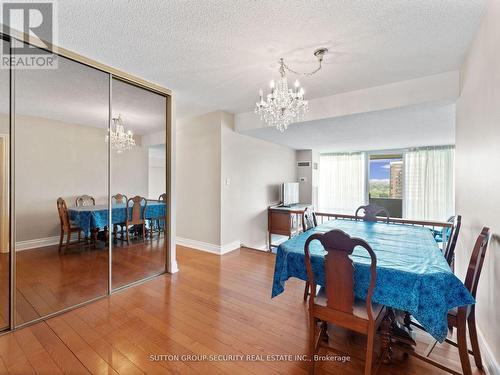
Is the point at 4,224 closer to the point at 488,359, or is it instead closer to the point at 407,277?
the point at 407,277

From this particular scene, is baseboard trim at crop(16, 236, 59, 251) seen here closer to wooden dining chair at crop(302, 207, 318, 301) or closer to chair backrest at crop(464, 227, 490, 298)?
wooden dining chair at crop(302, 207, 318, 301)

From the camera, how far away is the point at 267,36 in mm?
1998

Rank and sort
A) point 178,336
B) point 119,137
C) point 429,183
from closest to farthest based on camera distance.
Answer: point 178,336, point 119,137, point 429,183

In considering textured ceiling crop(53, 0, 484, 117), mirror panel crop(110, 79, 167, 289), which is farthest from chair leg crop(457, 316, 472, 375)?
mirror panel crop(110, 79, 167, 289)

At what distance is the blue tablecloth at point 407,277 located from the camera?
53.3 inches

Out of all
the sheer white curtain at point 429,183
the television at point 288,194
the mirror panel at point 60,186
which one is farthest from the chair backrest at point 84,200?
the sheer white curtain at point 429,183

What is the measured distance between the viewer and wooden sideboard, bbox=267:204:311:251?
5061 mm

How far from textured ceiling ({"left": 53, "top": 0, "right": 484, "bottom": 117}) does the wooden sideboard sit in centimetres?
290

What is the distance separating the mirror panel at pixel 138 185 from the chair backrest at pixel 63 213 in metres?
0.43

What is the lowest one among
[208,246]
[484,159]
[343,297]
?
[208,246]

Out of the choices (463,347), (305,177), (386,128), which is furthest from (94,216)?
(305,177)

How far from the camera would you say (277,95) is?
2.29 m

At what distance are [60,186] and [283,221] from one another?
3.97m

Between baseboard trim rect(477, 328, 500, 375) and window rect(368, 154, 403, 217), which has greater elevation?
window rect(368, 154, 403, 217)
